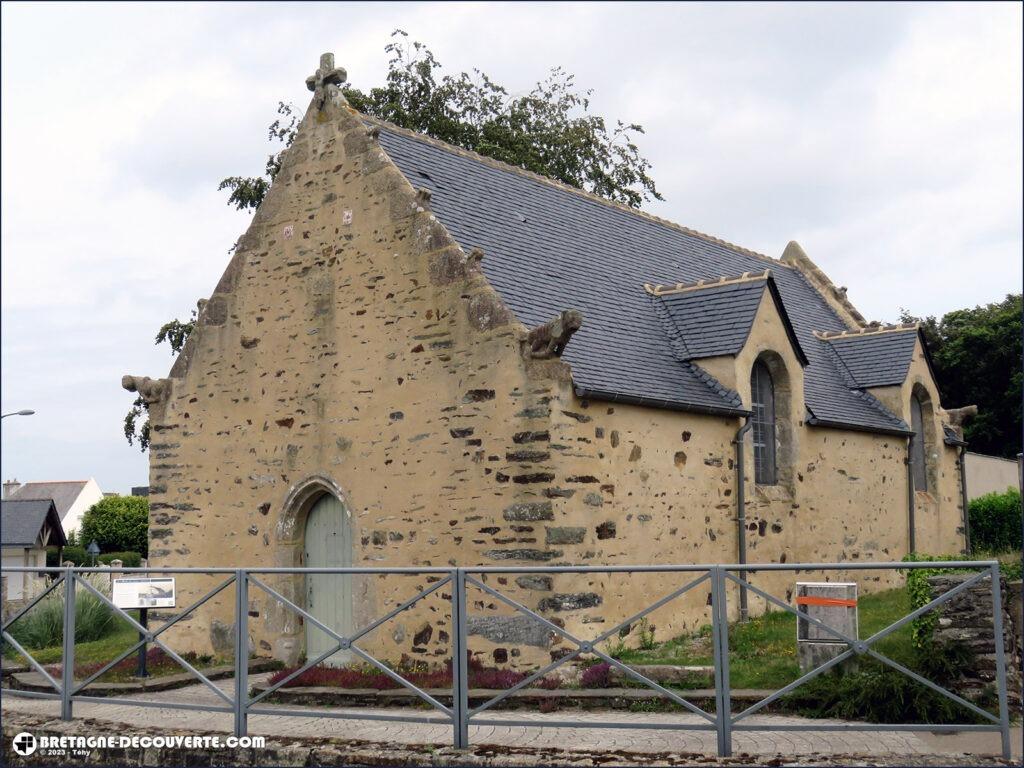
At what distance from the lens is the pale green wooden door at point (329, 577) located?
12859 millimetres

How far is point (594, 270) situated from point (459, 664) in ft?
26.1

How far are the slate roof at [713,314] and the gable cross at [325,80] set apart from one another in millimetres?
5210

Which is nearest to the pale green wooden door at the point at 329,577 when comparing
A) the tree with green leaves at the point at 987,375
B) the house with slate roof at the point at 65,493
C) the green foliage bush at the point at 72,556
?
the tree with green leaves at the point at 987,375

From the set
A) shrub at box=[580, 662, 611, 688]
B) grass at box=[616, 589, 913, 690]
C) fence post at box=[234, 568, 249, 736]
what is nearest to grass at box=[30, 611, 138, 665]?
fence post at box=[234, 568, 249, 736]

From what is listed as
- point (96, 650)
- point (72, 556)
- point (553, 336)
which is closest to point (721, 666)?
point (553, 336)

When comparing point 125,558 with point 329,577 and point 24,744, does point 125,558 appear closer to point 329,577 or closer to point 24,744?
point 329,577

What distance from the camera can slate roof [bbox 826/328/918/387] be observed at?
1848 cm

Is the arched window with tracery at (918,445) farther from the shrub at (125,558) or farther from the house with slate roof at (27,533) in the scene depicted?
the shrub at (125,558)

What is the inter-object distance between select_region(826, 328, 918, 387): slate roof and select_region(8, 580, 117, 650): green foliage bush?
41.5ft

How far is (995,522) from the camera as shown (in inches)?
861

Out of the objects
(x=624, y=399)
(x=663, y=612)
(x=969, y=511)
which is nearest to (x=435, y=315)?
(x=624, y=399)

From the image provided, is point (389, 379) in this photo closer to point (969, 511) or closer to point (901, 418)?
point (901, 418)

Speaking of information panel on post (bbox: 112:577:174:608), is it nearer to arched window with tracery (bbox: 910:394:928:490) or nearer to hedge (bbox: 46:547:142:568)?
arched window with tracery (bbox: 910:394:928:490)

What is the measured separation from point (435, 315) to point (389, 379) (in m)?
0.96
